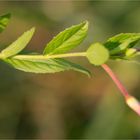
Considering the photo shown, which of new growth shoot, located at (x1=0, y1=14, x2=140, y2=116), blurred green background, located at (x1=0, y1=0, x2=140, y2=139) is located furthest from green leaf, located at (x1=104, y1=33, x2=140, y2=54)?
blurred green background, located at (x1=0, y1=0, x2=140, y2=139)

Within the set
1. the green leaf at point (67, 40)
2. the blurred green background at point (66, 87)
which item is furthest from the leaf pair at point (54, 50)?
the blurred green background at point (66, 87)

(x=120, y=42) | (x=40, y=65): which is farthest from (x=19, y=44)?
(x=120, y=42)

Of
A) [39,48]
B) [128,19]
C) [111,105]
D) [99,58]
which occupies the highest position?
[128,19]

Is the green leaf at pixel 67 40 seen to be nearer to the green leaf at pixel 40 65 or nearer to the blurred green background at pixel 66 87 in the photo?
the green leaf at pixel 40 65

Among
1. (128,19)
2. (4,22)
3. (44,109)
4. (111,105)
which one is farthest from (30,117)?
(4,22)

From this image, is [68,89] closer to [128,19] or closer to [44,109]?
[44,109]

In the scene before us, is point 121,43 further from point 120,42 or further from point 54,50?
point 54,50
